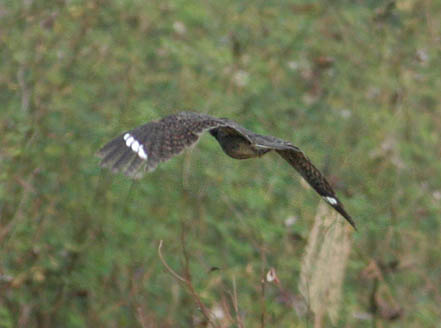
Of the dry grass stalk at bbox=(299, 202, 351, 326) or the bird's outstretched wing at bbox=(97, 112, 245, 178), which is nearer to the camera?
the bird's outstretched wing at bbox=(97, 112, 245, 178)

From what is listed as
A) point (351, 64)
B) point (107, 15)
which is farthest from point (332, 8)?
point (107, 15)

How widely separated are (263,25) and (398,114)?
0.91 m

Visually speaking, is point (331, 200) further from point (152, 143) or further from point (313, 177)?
point (152, 143)

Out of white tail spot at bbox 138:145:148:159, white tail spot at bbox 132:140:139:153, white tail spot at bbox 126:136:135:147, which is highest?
white tail spot at bbox 138:145:148:159

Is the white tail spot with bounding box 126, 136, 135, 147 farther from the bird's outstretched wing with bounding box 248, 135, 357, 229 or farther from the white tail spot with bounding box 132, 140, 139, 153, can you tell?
the bird's outstretched wing with bounding box 248, 135, 357, 229

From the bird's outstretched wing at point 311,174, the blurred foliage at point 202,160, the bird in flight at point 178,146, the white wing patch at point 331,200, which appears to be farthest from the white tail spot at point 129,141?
the blurred foliage at point 202,160

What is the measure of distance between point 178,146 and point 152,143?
11cm

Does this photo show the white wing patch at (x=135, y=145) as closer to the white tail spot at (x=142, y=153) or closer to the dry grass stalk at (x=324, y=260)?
the white tail spot at (x=142, y=153)

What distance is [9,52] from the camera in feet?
15.1

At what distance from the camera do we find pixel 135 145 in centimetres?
310

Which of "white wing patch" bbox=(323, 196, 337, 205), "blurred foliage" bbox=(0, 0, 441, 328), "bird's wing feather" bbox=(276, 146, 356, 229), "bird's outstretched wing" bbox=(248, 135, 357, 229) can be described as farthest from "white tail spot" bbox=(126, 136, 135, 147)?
"blurred foliage" bbox=(0, 0, 441, 328)

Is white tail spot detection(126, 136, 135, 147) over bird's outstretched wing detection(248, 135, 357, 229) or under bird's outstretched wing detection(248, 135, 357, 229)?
over

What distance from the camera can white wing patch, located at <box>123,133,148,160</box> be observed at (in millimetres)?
3042

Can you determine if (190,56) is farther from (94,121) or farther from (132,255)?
(132,255)
